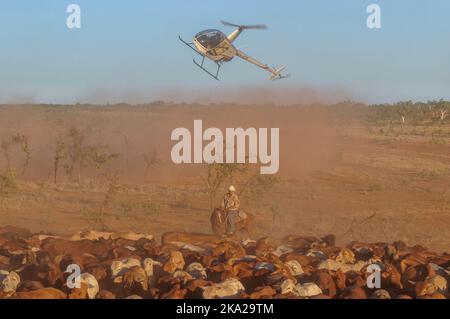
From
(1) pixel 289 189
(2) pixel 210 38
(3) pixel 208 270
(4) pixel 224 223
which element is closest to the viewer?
(3) pixel 208 270

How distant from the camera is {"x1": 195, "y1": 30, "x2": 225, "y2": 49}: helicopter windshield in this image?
71.8 feet

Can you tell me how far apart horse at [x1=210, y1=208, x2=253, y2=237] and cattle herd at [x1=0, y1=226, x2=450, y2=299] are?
310cm

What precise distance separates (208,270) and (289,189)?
57.9 feet

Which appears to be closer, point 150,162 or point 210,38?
point 210,38

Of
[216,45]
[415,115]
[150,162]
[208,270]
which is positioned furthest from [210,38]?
[415,115]

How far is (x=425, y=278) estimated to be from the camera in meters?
10.9

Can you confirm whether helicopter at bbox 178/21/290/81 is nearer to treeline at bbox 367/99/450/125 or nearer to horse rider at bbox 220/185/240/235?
horse rider at bbox 220/185/240/235

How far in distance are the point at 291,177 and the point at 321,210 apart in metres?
8.93

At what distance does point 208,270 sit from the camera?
421 inches

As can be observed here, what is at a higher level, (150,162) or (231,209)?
(150,162)

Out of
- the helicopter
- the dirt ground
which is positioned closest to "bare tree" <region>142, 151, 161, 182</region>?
the dirt ground

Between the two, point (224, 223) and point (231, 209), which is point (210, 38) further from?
point (224, 223)

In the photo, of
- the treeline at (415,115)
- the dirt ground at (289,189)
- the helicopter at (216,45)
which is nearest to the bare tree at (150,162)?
the dirt ground at (289,189)
